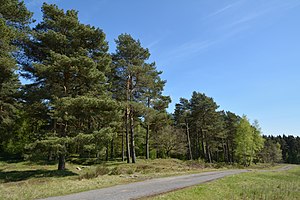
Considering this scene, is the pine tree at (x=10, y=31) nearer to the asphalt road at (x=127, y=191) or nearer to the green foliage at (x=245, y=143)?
the asphalt road at (x=127, y=191)

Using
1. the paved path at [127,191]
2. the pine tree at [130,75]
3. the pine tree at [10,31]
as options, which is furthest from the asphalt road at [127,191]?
the pine tree at [130,75]

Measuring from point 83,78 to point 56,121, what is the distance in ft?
13.9

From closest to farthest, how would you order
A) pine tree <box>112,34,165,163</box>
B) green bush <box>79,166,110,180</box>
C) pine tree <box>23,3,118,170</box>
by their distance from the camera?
green bush <box>79,166,110,180</box>, pine tree <box>23,3,118,170</box>, pine tree <box>112,34,165,163</box>

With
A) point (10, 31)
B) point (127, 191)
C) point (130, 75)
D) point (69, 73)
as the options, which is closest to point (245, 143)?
point (130, 75)

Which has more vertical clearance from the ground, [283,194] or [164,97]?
[164,97]

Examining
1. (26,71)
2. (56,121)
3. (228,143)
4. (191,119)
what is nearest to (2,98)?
(26,71)

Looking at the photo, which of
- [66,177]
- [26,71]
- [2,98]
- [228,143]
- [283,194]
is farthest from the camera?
[228,143]

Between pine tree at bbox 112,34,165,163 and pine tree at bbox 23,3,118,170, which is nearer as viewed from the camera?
pine tree at bbox 23,3,118,170

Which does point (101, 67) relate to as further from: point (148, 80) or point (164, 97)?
point (164, 97)

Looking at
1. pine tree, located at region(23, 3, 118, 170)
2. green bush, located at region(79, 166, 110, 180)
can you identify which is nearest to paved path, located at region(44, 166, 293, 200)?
green bush, located at region(79, 166, 110, 180)

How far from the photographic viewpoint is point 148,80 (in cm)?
3020

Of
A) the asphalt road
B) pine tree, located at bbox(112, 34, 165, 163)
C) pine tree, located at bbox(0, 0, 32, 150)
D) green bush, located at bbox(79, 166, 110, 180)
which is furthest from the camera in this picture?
pine tree, located at bbox(112, 34, 165, 163)

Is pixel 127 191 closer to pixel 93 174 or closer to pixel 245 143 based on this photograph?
pixel 93 174

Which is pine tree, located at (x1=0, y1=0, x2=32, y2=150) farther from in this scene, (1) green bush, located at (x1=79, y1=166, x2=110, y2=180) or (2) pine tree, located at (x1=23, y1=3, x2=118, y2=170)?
(1) green bush, located at (x1=79, y1=166, x2=110, y2=180)
